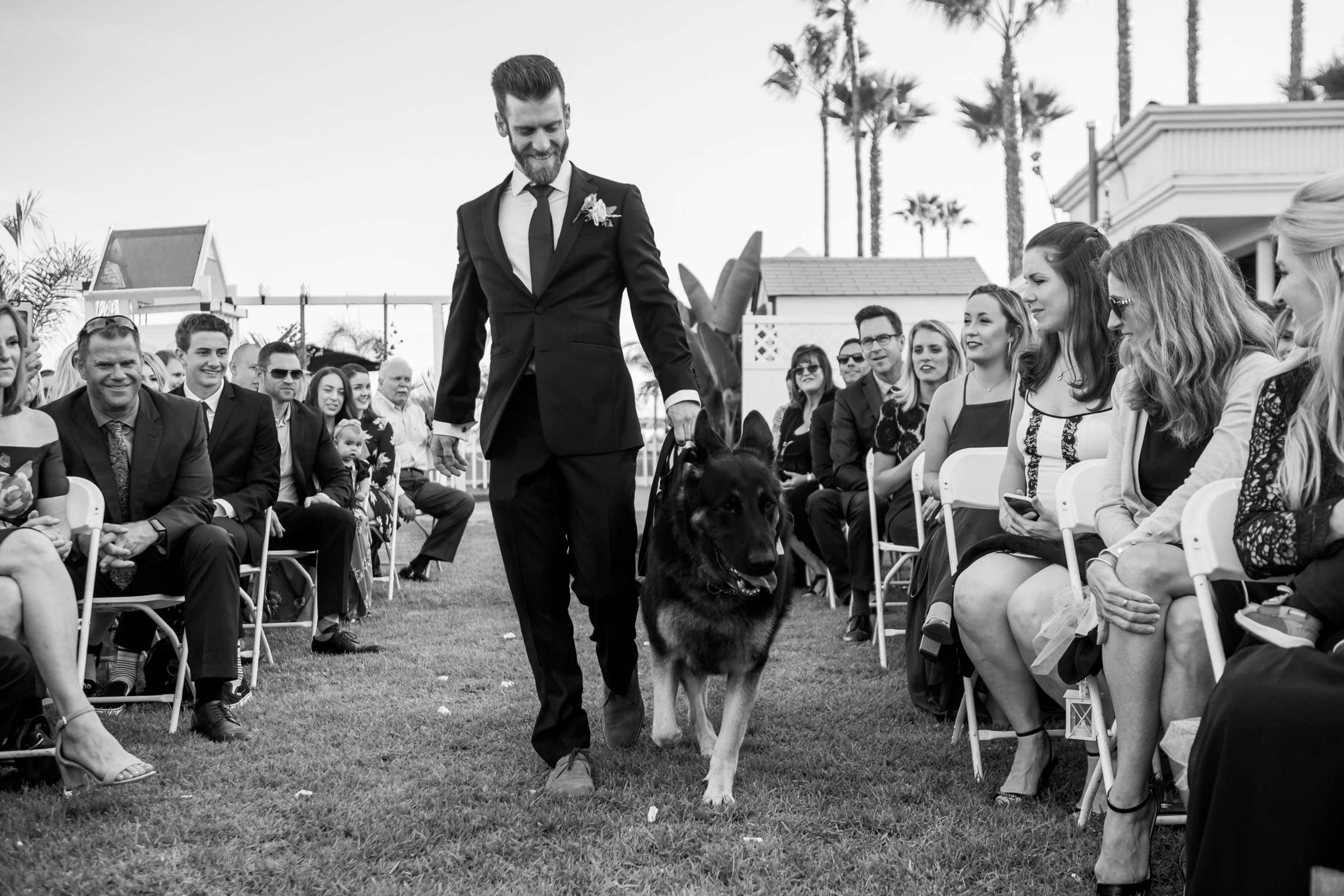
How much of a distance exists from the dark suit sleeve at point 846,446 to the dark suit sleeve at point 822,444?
1.04 feet

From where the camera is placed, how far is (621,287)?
3.57 meters

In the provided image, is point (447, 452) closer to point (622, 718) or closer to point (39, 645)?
point (622, 718)

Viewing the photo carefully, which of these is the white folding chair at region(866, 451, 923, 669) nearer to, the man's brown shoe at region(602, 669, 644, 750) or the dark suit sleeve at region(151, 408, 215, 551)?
the man's brown shoe at region(602, 669, 644, 750)

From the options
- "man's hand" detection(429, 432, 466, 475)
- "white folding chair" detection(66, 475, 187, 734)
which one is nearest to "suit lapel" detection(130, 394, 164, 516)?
"white folding chair" detection(66, 475, 187, 734)

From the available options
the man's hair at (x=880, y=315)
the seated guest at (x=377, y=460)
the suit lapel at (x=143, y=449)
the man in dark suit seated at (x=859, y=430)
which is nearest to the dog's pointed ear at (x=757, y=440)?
the suit lapel at (x=143, y=449)

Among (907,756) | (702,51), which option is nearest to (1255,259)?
(702,51)

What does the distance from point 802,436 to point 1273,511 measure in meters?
6.30

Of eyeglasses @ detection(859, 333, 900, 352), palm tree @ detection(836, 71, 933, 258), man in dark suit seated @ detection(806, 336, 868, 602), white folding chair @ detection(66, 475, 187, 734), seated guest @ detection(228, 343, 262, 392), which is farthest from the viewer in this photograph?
palm tree @ detection(836, 71, 933, 258)

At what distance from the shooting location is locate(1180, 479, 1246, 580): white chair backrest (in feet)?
7.32

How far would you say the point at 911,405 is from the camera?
643 centimetres

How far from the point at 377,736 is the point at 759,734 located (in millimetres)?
1559

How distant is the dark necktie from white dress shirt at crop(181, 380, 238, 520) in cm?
242

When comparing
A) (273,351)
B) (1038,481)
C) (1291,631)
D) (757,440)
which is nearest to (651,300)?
(757,440)

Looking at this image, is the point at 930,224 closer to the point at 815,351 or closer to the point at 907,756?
the point at 815,351
